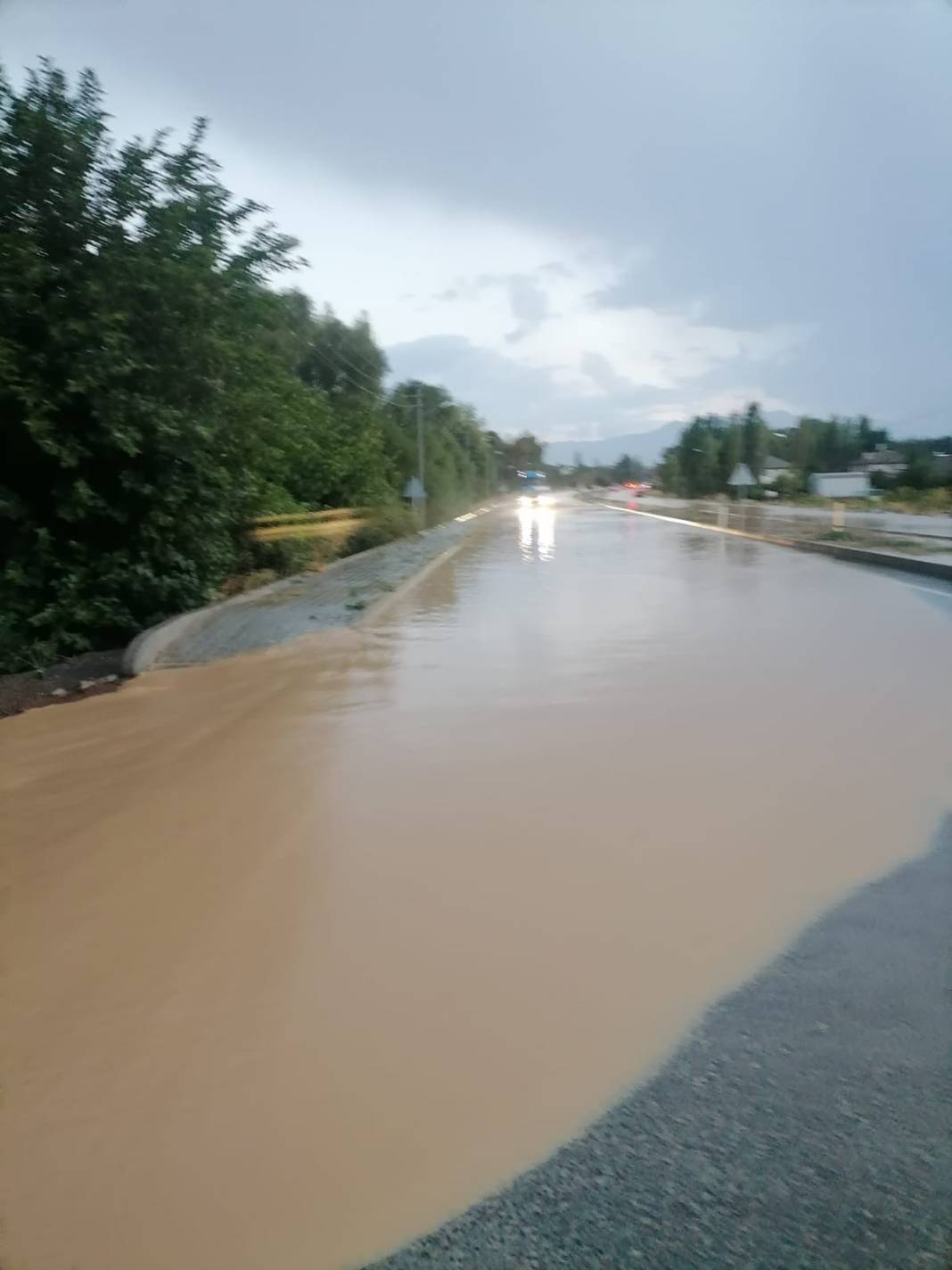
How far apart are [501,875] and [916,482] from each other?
69701 millimetres

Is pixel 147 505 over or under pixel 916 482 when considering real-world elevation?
over

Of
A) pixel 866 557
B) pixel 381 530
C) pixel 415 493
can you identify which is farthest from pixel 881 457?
pixel 866 557

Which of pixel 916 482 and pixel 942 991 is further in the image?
pixel 916 482

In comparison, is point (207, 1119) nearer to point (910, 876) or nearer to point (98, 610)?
point (910, 876)

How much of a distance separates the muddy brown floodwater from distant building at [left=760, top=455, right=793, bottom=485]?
86.0 meters

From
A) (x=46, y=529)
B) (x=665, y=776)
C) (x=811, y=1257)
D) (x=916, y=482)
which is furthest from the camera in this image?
(x=916, y=482)

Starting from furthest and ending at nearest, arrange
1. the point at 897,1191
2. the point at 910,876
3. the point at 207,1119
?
the point at 910,876 → the point at 207,1119 → the point at 897,1191

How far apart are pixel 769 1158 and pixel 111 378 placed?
10.8 meters

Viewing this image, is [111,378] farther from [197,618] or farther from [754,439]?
[754,439]

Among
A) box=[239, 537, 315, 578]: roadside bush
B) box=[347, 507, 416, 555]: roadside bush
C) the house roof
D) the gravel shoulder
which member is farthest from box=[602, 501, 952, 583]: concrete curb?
the house roof

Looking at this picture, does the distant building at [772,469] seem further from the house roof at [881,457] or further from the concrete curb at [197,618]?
the concrete curb at [197,618]

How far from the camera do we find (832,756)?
743cm

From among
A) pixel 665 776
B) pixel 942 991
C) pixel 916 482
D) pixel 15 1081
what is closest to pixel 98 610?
pixel 665 776

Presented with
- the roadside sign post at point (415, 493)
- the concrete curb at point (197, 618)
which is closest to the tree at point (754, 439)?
the roadside sign post at point (415, 493)
